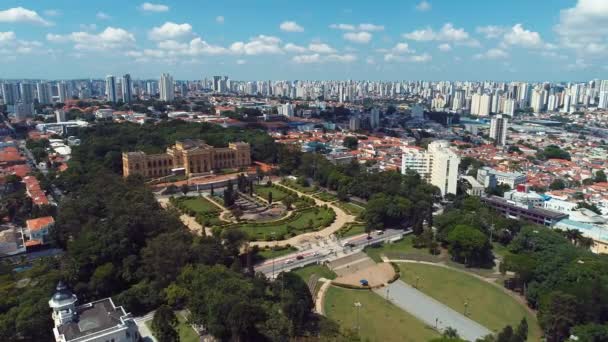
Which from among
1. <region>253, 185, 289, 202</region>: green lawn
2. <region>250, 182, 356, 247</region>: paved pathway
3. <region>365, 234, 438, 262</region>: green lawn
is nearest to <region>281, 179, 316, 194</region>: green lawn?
Result: <region>253, 185, 289, 202</region>: green lawn

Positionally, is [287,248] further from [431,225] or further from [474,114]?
[474,114]

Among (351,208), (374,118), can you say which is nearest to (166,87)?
(374,118)

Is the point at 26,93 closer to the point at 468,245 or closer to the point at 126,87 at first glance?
the point at 126,87

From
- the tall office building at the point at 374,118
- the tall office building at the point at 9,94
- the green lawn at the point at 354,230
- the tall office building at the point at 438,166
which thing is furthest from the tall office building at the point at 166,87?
the green lawn at the point at 354,230

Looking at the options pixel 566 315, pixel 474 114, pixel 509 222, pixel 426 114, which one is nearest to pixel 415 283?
pixel 566 315

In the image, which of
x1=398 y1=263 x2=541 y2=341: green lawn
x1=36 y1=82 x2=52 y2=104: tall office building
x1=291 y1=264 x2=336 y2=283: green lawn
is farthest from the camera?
x1=36 y1=82 x2=52 y2=104: tall office building

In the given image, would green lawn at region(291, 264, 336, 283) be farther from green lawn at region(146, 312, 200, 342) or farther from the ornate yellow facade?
the ornate yellow facade

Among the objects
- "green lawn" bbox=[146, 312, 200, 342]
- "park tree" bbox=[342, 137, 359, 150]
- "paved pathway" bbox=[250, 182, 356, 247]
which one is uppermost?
"park tree" bbox=[342, 137, 359, 150]

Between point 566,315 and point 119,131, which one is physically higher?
point 119,131
